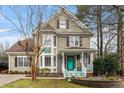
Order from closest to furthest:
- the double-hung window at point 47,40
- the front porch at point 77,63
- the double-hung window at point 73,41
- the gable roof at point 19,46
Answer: the gable roof at point 19,46 < the front porch at point 77,63 < the double-hung window at point 47,40 < the double-hung window at point 73,41

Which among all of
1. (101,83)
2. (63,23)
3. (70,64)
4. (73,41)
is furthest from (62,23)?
(101,83)

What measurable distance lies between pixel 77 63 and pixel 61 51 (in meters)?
1.19

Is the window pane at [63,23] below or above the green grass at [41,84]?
above

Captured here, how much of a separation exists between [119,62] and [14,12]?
5.38 meters

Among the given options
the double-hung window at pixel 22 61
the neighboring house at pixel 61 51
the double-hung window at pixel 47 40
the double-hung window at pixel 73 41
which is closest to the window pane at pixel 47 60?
the neighboring house at pixel 61 51

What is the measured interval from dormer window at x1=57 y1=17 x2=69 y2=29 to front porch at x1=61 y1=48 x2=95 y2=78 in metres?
1.32

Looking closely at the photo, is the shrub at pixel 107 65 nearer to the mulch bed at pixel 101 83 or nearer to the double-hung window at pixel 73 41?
the double-hung window at pixel 73 41

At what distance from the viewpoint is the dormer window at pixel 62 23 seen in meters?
18.3

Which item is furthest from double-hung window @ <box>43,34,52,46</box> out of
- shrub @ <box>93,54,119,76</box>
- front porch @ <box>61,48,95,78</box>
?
shrub @ <box>93,54,119,76</box>

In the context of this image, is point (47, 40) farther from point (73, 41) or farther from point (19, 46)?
point (73, 41)

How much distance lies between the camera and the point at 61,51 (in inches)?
775

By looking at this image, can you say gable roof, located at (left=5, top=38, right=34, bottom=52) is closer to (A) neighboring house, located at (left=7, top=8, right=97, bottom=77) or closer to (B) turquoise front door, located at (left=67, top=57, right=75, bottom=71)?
(A) neighboring house, located at (left=7, top=8, right=97, bottom=77)

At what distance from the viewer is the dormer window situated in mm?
18337

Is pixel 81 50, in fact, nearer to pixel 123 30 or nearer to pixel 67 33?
pixel 67 33
